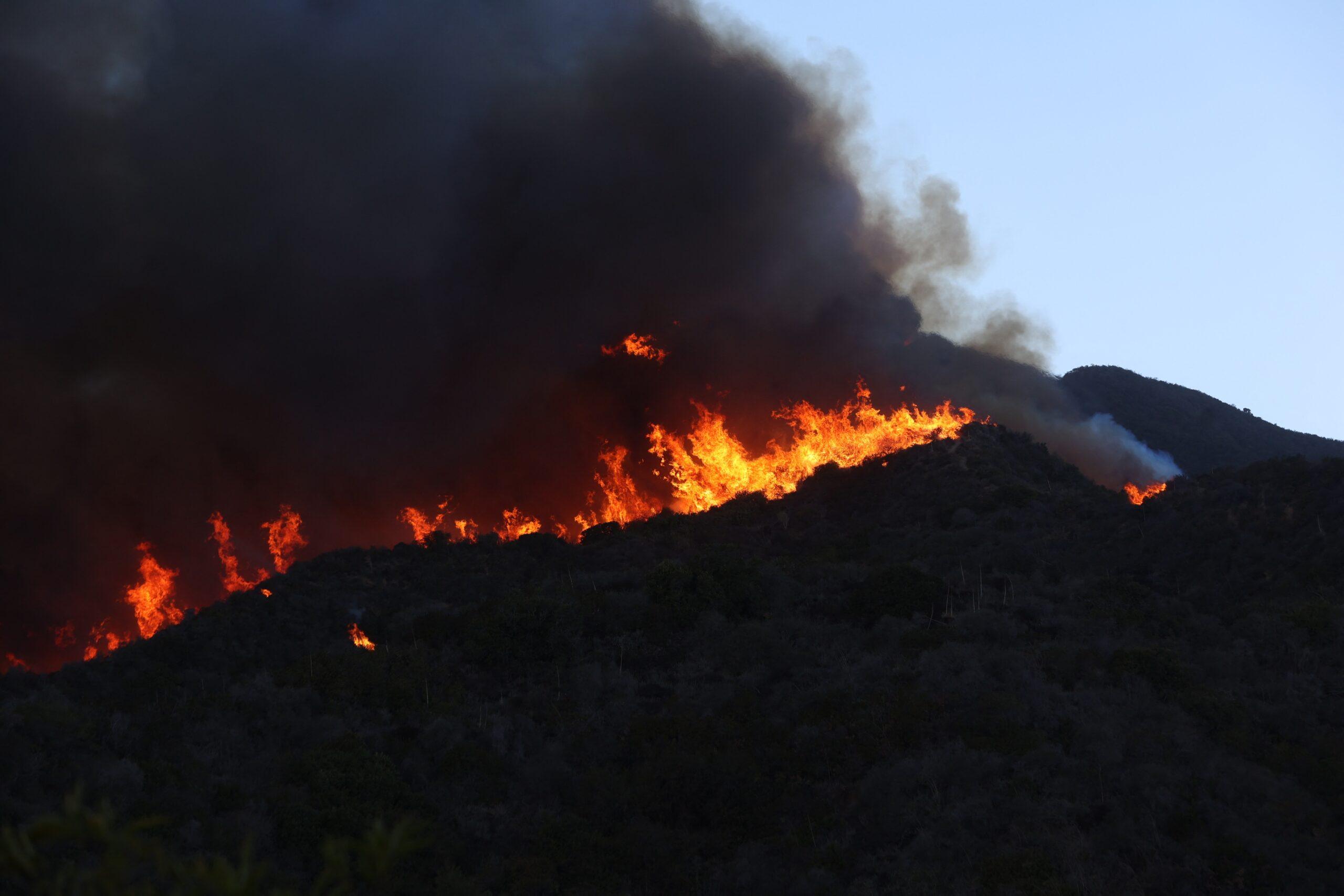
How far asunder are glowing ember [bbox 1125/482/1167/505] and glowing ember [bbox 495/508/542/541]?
37.2m

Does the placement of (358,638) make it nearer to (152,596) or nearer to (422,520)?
(152,596)

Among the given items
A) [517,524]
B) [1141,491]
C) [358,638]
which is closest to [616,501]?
[517,524]

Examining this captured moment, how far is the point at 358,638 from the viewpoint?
42250 millimetres

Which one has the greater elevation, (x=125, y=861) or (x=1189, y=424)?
(x=1189, y=424)

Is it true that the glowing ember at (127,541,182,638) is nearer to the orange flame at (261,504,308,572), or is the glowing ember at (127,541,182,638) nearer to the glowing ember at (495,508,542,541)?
the orange flame at (261,504,308,572)

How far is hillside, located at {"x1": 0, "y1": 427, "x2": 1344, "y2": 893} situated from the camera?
22.9 m

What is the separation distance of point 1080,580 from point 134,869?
37.0 meters

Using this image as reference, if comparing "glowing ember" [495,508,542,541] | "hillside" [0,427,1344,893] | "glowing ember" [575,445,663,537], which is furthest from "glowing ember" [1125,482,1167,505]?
"glowing ember" [495,508,542,541]

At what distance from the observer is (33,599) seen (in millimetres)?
57438

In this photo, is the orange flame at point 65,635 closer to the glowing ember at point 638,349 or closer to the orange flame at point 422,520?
the orange flame at point 422,520

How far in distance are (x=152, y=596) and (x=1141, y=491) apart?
63759 millimetres

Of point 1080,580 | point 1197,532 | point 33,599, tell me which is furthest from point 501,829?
point 33,599

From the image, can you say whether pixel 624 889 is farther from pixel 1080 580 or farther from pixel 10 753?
pixel 1080 580

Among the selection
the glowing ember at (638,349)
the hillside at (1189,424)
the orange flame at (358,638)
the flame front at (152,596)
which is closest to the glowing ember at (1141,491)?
the hillside at (1189,424)
